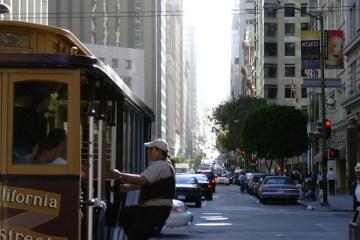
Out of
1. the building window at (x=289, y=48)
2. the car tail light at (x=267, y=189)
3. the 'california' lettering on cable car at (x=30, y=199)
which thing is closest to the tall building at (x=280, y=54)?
the building window at (x=289, y=48)

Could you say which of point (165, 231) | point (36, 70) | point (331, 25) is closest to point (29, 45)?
point (36, 70)

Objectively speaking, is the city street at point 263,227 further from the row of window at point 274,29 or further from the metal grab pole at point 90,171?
the row of window at point 274,29

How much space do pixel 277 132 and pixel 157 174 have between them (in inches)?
2295

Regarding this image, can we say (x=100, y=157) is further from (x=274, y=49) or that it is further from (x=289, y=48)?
(x=274, y=49)

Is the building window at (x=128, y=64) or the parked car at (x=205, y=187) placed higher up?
the building window at (x=128, y=64)

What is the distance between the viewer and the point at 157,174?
8.56 metres

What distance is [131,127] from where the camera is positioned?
35.9ft

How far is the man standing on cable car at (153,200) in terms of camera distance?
28.2 feet

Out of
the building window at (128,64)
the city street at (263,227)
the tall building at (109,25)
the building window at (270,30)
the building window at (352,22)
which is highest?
the tall building at (109,25)

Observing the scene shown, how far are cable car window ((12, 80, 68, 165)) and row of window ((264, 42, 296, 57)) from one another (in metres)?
100

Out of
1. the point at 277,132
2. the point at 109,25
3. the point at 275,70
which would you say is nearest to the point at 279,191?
the point at 277,132

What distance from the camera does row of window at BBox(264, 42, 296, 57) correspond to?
106 meters

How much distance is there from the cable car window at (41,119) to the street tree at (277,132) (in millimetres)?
58115

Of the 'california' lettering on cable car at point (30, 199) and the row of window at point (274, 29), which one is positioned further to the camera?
the row of window at point (274, 29)
